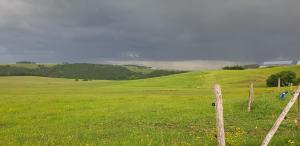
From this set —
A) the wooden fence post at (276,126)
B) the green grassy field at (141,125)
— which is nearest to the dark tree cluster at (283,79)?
the green grassy field at (141,125)

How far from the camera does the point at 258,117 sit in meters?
33.1

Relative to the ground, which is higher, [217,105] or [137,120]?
[217,105]

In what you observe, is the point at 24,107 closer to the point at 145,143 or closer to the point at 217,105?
the point at 145,143

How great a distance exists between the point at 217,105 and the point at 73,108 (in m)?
33.8

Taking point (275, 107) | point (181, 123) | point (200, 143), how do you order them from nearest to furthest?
point (200, 143), point (181, 123), point (275, 107)

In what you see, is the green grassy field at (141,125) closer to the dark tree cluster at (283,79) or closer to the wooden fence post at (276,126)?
the wooden fence post at (276,126)

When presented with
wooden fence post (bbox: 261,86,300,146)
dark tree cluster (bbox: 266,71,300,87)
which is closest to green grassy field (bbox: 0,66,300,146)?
wooden fence post (bbox: 261,86,300,146)

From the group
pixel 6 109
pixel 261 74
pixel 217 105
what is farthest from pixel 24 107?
pixel 261 74

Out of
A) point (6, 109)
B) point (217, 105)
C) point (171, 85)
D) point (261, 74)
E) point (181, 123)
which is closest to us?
point (217, 105)

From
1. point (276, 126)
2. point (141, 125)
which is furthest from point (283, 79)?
point (276, 126)

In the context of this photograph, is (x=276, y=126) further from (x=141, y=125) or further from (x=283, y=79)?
(x=283, y=79)

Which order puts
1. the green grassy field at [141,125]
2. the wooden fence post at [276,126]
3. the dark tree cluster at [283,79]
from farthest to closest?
the dark tree cluster at [283,79] < the green grassy field at [141,125] < the wooden fence post at [276,126]

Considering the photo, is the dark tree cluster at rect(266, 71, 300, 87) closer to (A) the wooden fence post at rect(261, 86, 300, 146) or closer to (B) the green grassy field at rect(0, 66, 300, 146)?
(B) the green grassy field at rect(0, 66, 300, 146)

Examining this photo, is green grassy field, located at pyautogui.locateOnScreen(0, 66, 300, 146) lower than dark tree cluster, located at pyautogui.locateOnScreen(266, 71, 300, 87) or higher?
lower
